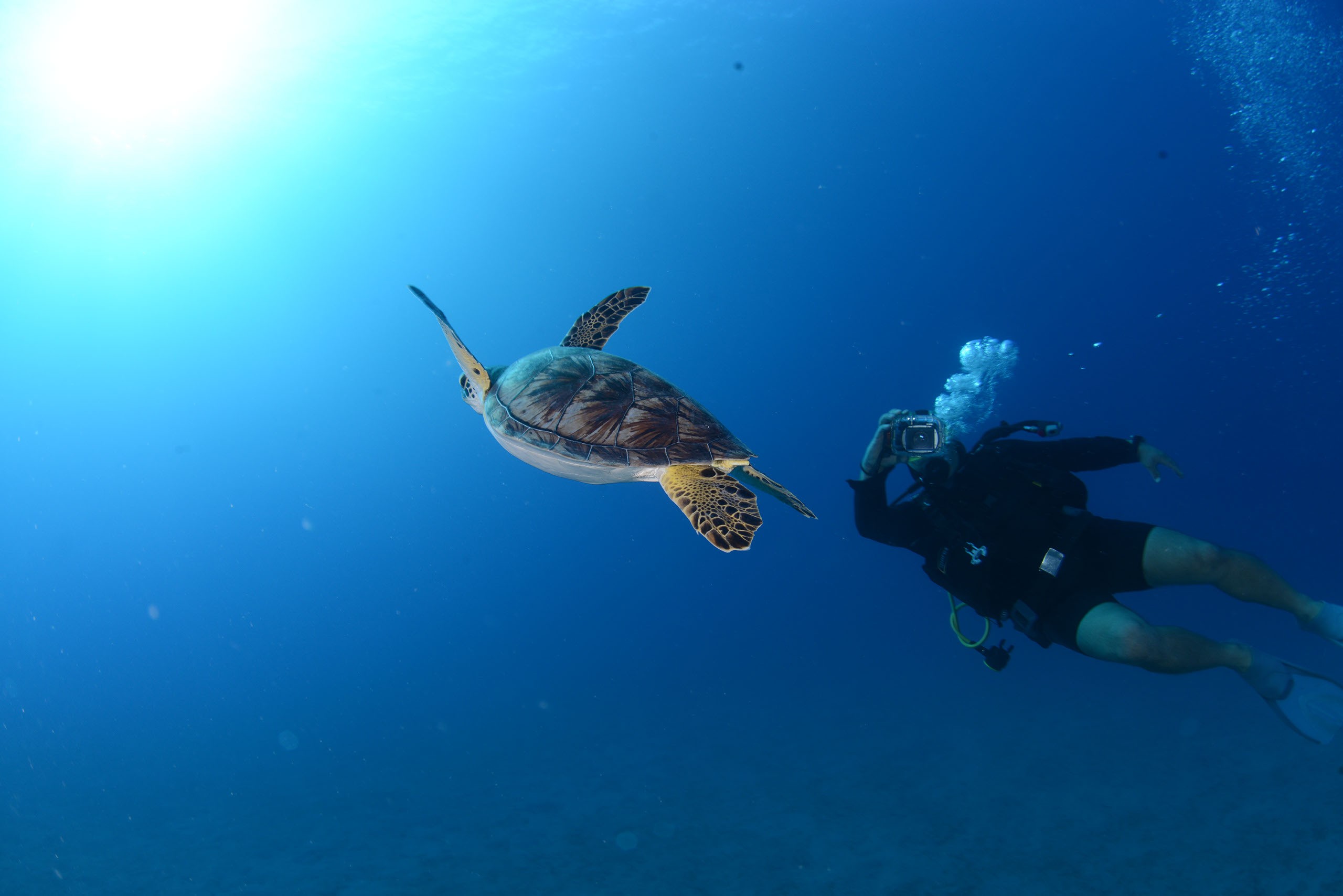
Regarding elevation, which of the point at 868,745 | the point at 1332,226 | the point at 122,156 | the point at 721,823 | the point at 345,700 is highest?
the point at 1332,226

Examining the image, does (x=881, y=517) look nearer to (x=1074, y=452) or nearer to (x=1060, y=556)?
(x=1060, y=556)

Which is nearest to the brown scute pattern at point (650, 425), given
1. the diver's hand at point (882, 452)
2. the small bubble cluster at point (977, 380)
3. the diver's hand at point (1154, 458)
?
the diver's hand at point (882, 452)

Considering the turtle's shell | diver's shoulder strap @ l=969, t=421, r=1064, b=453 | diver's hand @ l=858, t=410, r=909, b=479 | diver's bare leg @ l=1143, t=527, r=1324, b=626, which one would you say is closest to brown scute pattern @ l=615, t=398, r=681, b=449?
the turtle's shell

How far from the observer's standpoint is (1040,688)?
1170 centimetres

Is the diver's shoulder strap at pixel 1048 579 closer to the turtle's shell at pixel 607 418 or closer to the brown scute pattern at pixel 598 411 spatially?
the turtle's shell at pixel 607 418

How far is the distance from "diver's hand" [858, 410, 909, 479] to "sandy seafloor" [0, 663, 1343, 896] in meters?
4.34

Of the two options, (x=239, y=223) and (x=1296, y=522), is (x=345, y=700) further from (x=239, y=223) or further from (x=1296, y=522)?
(x=1296, y=522)

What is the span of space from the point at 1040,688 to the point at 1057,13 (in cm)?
1922

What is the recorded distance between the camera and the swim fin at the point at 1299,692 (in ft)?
9.44

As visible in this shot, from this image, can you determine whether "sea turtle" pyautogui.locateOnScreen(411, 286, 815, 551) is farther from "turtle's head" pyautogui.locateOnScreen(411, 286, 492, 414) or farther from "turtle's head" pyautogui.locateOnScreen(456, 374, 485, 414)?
"turtle's head" pyautogui.locateOnScreen(456, 374, 485, 414)

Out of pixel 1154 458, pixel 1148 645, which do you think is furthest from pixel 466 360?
pixel 1154 458

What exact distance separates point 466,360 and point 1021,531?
3.71 meters

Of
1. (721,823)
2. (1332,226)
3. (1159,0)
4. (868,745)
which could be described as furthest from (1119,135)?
(721,823)

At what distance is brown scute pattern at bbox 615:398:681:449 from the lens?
3.11 meters
